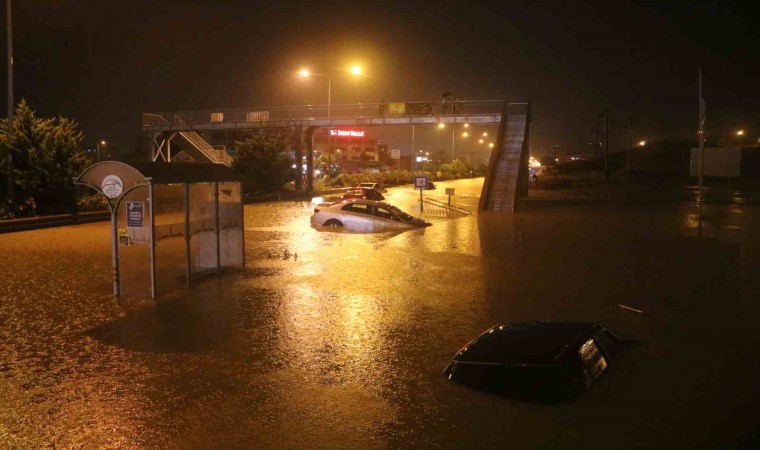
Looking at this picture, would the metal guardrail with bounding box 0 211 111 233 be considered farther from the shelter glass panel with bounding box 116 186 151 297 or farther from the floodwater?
the shelter glass panel with bounding box 116 186 151 297

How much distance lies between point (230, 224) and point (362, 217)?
29.1 ft

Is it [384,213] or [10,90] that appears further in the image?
[10,90]

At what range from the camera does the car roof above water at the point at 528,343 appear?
6020 mm

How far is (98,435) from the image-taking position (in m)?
5.55

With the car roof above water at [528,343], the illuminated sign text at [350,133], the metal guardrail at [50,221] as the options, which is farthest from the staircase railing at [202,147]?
the illuminated sign text at [350,133]

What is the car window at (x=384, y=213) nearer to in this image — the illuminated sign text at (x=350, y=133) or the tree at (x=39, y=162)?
the tree at (x=39, y=162)

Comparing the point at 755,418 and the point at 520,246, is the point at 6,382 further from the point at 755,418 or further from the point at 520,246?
the point at 520,246

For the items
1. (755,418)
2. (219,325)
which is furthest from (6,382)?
(755,418)

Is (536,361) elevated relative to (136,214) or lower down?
lower down

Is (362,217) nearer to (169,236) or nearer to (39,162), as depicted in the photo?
(169,236)

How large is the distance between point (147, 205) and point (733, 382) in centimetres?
960

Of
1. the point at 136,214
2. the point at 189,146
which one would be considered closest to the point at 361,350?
the point at 136,214

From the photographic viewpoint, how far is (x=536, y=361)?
5.93 meters

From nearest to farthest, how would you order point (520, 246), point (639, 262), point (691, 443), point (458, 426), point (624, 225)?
point (691, 443) → point (458, 426) → point (639, 262) → point (520, 246) → point (624, 225)
